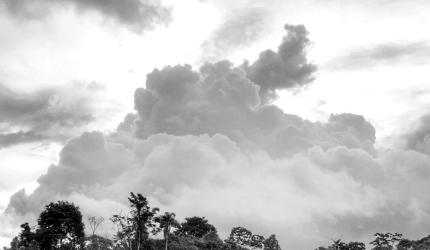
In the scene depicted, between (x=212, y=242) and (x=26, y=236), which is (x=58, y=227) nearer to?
(x=26, y=236)

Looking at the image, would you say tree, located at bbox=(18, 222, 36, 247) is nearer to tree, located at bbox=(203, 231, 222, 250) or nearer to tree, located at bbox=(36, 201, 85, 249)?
tree, located at bbox=(36, 201, 85, 249)

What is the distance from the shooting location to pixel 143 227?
13375 cm

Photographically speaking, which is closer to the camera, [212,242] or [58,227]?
[58,227]

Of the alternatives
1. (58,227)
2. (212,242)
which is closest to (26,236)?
(58,227)

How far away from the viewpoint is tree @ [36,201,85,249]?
14138 centimetres

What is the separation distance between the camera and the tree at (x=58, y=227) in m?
141

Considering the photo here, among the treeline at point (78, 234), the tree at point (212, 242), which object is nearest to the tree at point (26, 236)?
Answer: the treeline at point (78, 234)

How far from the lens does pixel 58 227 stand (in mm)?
146375

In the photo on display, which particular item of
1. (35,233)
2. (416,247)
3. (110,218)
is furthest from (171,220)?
(416,247)

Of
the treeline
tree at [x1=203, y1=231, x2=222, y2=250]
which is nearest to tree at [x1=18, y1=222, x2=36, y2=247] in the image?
the treeline

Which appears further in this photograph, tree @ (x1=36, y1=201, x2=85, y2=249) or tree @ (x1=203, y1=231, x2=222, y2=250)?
tree @ (x1=203, y1=231, x2=222, y2=250)

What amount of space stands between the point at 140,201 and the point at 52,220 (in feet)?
132

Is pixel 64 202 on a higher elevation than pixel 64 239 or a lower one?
higher

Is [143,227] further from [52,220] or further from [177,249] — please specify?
[52,220]
